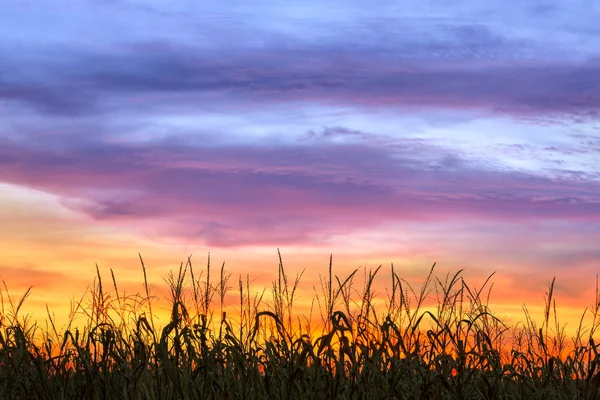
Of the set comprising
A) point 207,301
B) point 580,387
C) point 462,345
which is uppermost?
point 207,301

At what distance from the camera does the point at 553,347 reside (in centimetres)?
854

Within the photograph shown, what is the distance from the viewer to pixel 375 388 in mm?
4809

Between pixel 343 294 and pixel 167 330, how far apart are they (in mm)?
3670

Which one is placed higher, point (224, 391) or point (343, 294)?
point (343, 294)

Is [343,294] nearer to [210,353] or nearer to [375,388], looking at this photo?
[210,353]

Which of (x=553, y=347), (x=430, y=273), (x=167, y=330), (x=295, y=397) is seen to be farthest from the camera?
(x=553, y=347)

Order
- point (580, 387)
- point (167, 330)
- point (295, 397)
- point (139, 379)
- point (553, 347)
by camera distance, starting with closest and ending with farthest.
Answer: point (167, 330)
point (139, 379)
point (295, 397)
point (580, 387)
point (553, 347)

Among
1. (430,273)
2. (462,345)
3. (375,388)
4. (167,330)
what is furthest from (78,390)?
(430,273)

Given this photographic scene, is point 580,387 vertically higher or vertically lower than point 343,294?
lower

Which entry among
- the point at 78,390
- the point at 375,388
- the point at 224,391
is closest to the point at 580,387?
the point at 375,388

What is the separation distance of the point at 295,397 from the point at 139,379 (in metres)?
1.06

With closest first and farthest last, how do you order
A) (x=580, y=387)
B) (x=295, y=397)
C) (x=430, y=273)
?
1. (x=295, y=397)
2. (x=580, y=387)
3. (x=430, y=273)

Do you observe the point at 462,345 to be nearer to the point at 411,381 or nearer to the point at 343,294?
the point at 411,381

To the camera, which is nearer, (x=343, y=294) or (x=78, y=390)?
(x=78, y=390)
